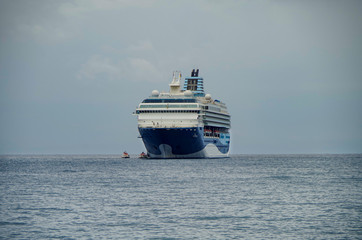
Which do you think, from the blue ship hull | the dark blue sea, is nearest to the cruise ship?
the blue ship hull

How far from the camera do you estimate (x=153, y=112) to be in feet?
335

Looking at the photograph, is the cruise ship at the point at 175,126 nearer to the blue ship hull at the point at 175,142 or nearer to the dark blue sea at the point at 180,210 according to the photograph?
the blue ship hull at the point at 175,142

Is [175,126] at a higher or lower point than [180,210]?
higher

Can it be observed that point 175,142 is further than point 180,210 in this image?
Yes

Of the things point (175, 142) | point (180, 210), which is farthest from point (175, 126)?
point (180, 210)

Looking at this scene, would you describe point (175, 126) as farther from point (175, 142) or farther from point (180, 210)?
point (180, 210)

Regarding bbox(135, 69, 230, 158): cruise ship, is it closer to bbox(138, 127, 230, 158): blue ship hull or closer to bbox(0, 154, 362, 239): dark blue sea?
bbox(138, 127, 230, 158): blue ship hull

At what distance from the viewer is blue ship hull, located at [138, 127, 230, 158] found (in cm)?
9638

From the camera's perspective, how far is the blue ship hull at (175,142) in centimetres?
9638

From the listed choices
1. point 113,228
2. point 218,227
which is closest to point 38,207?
point 113,228

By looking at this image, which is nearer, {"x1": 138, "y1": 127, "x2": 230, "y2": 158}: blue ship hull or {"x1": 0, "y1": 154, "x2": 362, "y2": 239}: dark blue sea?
{"x1": 0, "y1": 154, "x2": 362, "y2": 239}: dark blue sea

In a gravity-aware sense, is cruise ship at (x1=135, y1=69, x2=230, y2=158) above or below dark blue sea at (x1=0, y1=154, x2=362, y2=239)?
above

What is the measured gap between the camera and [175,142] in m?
97.6

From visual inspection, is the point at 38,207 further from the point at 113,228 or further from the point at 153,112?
the point at 153,112
